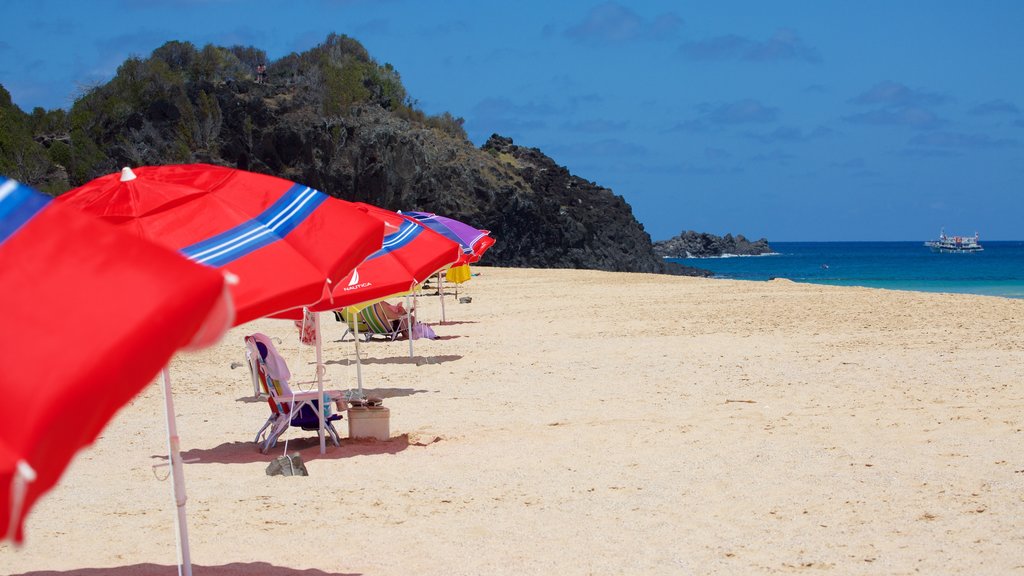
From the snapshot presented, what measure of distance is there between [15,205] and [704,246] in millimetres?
135267

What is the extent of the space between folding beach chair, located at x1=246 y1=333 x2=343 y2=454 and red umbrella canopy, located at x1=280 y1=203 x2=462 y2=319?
803 millimetres

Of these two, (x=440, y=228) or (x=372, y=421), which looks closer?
(x=372, y=421)

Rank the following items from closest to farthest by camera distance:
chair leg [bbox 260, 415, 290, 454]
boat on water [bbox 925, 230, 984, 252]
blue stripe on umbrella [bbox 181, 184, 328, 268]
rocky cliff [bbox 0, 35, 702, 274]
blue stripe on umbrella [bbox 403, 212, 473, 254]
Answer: blue stripe on umbrella [bbox 181, 184, 328, 268] → chair leg [bbox 260, 415, 290, 454] → blue stripe on umbrella [bbox 403, 212, 473, 254] → rocky cliff [bbox 0, 35, 702, 274] → boat on water [bbox 925, 230, 984, 252]

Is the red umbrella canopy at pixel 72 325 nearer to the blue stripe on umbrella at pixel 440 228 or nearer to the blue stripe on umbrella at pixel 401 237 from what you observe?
the blue stripe on umbrella at pixel 401 237

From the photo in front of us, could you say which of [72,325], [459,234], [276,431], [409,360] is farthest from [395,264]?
[459,234]

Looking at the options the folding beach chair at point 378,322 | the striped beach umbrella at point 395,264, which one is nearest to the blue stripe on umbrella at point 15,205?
the striped beach umbrella at point 395,264

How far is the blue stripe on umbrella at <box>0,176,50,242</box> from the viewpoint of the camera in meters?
2.66

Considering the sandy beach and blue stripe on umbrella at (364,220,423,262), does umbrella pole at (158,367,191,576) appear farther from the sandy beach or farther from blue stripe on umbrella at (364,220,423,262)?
blue stripe on umbrella at (364,220,423,262)

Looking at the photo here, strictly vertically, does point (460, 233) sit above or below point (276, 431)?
above

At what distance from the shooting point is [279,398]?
8062mm

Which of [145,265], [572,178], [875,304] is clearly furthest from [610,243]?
[145,265]

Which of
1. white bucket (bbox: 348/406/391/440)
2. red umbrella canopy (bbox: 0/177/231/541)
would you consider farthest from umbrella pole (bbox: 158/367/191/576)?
white bucket (bbox: 348/406/391/440)

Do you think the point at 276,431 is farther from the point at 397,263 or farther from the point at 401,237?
the point at 401,237

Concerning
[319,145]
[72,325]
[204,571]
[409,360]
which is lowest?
[204,571]
